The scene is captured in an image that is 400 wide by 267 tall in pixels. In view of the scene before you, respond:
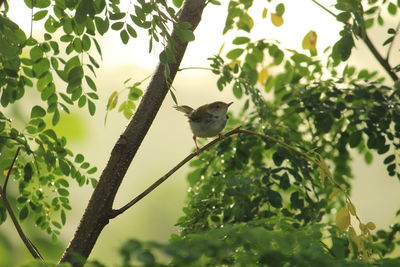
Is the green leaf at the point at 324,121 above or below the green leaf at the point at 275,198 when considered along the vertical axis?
above

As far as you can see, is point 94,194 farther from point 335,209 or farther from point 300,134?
point 335,209

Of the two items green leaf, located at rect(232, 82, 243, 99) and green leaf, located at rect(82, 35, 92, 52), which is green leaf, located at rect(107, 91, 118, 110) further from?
green leaf, located at rect(232, 82, 243, 99)

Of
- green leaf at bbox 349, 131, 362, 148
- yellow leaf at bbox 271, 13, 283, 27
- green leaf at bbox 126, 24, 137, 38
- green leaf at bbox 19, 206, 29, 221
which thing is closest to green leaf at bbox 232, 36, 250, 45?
yellow leaf at bbox 271, 13, 283, 27

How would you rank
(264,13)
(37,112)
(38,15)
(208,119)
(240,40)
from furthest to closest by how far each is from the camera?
(208,119), (264,13), (240,40), (37,112), (38,15)

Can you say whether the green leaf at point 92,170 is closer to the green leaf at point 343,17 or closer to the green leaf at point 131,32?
the green leaf at point 131,32

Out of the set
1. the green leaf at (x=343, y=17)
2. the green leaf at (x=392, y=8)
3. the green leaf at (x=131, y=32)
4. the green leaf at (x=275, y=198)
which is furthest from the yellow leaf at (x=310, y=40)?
the green leaf at (x=131, y=32)

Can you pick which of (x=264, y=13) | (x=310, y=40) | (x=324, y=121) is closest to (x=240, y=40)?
(x=264, y=13)

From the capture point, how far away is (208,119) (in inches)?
147

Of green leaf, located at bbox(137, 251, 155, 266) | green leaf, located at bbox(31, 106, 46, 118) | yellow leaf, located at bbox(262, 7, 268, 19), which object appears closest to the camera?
green leaf, located at bbox(137, 251, 155, 266)

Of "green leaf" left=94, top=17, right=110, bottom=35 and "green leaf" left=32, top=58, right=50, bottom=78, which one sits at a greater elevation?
"green leaf" left=32, top=58, right=50, bottom=78

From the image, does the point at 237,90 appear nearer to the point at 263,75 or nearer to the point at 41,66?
the point at 263,75

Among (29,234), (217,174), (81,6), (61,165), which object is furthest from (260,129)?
(29,234)

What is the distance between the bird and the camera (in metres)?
3.65

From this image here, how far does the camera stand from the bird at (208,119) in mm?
3652
